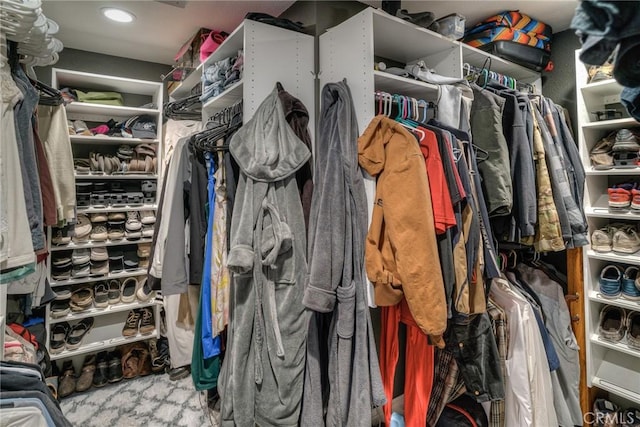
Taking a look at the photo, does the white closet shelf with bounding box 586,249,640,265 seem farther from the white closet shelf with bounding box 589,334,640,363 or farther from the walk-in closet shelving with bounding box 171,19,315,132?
the walk-in closet shelving with bounding box 171,19,315,132

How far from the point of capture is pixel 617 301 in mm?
1794

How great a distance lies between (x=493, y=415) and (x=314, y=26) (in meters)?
2.05

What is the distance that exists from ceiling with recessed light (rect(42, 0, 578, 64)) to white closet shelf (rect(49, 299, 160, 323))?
76.3 inches

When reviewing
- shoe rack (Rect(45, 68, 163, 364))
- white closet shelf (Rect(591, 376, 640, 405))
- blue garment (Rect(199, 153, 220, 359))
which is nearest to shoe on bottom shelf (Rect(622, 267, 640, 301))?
white closet shelf (Rect(591, 376, 640, 405))

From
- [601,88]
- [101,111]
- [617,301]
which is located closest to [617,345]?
[617,301]

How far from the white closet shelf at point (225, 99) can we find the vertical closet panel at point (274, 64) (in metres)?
0.11

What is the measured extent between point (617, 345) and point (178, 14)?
308 centimetres

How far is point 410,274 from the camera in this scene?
1.17 meters

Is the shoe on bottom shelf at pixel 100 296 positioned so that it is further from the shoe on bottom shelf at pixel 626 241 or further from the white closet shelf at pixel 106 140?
the shoe on bottom shelf at pixel 626 241

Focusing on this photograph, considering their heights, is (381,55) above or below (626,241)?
above

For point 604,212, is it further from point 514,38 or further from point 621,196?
point 514,38

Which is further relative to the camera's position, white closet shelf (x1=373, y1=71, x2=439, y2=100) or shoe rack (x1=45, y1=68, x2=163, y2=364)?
shoe rack (x1=45, y1=68, x2=163, y2=364)

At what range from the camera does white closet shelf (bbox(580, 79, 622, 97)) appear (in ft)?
6.02

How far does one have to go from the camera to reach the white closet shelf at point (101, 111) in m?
2.42
